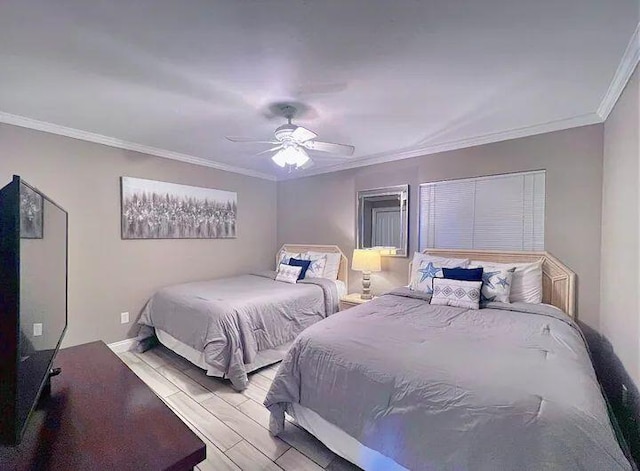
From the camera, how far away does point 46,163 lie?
2.85m

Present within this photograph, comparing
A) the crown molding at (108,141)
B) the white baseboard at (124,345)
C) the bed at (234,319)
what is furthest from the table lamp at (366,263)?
the white baseboard at (124,345)

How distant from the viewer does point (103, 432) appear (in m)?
0.91

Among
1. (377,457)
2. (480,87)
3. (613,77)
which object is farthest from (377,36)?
(377,457)

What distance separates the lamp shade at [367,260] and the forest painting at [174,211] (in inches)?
78.2

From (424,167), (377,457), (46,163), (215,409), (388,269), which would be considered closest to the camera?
(377,457)

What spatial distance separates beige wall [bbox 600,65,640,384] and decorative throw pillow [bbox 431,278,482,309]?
2.82ft

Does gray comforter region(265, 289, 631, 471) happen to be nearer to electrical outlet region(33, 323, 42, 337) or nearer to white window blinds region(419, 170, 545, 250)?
white window blinds region(419, 170, 545, 250)

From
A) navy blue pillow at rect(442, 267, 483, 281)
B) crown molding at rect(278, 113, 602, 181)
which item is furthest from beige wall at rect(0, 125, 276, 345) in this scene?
navy blue pillow at rect(442, 267, 483, 281)

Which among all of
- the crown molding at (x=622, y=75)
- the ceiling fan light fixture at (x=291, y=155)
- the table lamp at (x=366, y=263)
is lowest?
the table lamp at (x=366, y=263)

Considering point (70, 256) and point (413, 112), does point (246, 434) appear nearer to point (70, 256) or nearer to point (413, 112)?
point (70, 256)

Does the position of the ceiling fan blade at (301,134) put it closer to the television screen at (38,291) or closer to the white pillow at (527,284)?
the television screen at (38,291)

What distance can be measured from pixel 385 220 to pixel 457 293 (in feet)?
5.03

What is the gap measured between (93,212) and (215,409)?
2.39 m

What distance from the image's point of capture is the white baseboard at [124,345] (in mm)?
3254
